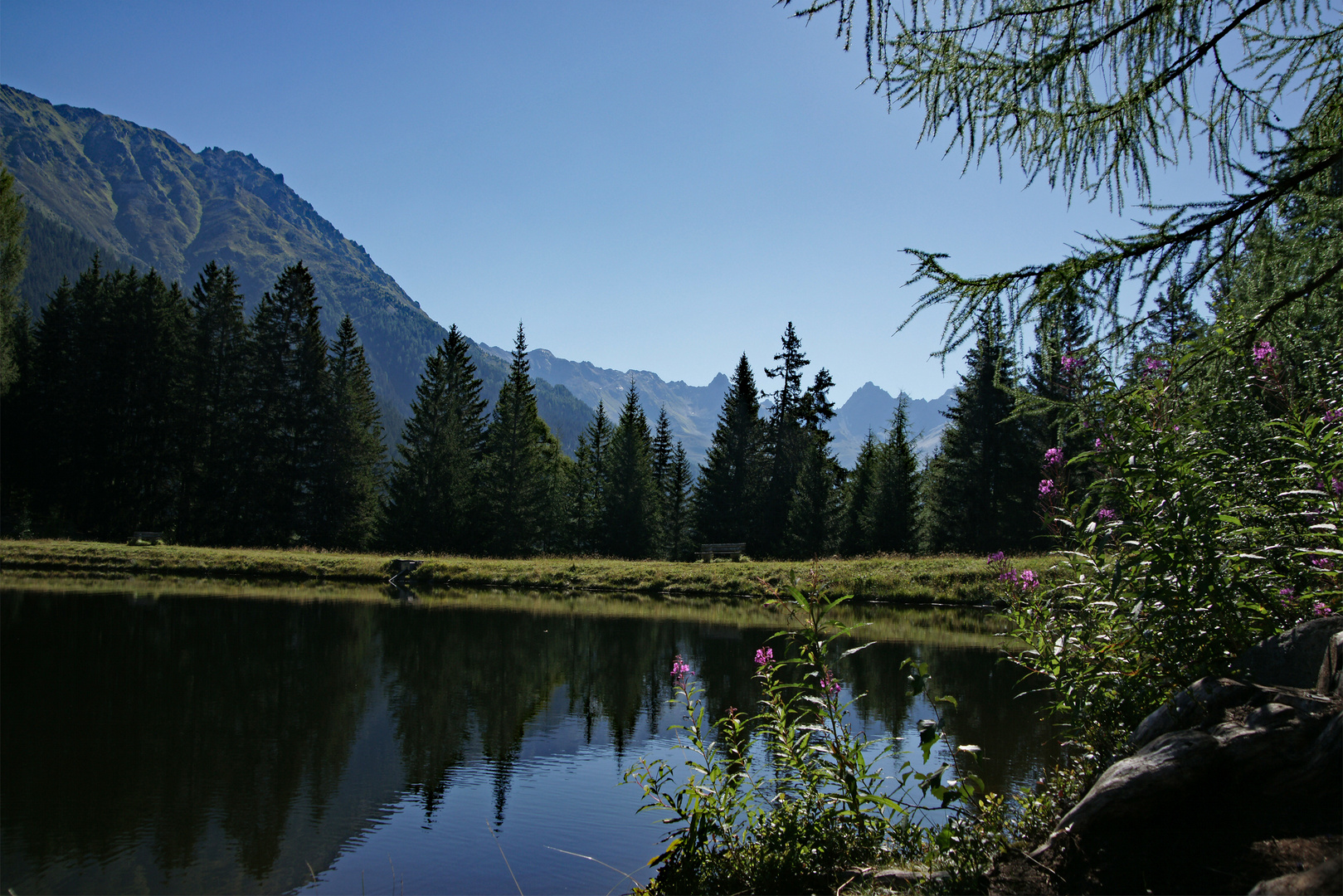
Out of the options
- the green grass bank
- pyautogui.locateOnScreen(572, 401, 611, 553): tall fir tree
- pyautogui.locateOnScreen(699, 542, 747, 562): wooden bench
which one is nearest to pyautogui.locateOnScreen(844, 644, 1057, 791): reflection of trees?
the green grass bank

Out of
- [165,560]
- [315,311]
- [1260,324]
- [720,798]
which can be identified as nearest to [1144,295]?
[1260,324]

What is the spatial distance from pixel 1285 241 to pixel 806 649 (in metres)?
3.58

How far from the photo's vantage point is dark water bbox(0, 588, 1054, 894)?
18.2ft

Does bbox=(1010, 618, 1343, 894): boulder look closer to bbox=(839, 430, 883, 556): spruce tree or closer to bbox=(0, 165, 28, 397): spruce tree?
bbox=(839, 430, 883, 556): spruce tree

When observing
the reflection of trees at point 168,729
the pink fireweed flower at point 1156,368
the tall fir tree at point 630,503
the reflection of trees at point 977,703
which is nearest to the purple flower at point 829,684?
the reflection of trees at point 977,703

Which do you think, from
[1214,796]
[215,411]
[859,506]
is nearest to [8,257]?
[215,411]

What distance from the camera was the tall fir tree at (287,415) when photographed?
42.8 meters

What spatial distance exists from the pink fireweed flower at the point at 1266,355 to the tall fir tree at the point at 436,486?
139ft

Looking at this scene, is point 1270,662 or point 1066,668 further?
point 1066,668

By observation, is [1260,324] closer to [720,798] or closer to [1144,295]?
[1144,295]

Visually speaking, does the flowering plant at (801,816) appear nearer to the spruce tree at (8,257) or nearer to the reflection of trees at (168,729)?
the reflection of trees at (168,729)

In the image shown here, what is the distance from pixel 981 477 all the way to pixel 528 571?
25.0 m

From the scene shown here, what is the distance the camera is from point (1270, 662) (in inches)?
142

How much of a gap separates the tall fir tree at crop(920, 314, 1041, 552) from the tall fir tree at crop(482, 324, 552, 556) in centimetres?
2378
